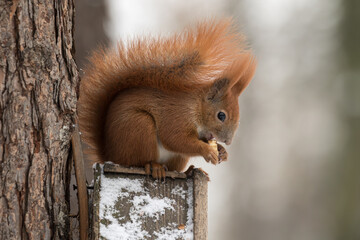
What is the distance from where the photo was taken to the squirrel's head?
137 cm

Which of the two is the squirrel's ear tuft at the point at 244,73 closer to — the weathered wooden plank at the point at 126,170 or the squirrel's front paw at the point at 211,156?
the squirrel's front paw at the point at 211,156

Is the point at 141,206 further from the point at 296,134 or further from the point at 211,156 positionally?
the point at 296,134

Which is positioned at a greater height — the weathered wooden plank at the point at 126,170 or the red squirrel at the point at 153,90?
the red squirrel at the point at 153,90

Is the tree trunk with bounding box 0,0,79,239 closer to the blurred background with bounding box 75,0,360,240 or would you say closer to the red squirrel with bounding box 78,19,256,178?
the red squirrel with bounding box 78,19,256,178

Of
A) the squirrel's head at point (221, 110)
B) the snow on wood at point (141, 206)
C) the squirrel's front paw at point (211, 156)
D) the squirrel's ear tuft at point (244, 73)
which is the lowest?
the snow on wood at point (141, 206)

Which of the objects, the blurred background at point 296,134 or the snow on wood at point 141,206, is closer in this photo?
the snow on wood at point 141,206

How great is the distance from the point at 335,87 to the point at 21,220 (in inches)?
135

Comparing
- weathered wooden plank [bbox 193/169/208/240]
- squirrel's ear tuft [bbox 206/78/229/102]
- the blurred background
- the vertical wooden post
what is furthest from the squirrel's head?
the blurred background

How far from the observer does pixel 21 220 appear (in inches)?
37.0

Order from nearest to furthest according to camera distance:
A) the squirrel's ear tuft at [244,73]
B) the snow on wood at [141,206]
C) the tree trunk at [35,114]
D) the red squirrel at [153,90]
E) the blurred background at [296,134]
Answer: the tree trunk at [35,114] < the snow on wood at [141,206] < the red squirrel at [153,90] < the squirrel's ear tuft at [244,73] < the blurred background at [296,134]

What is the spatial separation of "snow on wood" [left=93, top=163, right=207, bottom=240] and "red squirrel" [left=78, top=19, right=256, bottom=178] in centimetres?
13

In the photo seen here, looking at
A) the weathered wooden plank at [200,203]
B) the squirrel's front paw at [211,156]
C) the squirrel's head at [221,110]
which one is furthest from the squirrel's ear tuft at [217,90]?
the weathered wooden plank at [200,203]

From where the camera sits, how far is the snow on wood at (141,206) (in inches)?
40.8

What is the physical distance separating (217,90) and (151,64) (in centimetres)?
24
